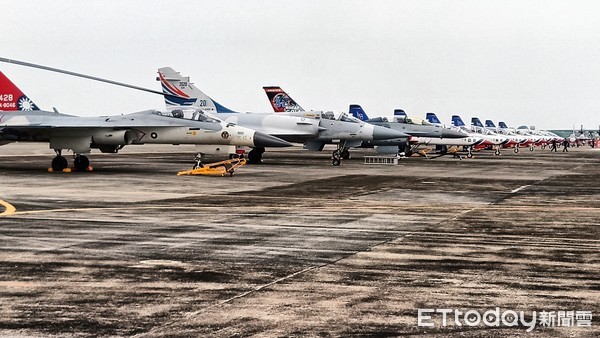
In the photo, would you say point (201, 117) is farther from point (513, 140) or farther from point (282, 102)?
point (513, 140)

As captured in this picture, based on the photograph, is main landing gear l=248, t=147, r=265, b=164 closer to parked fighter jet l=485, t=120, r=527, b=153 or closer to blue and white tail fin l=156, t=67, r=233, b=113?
blue and white tail fin l=156, t=67, r=233, b=113

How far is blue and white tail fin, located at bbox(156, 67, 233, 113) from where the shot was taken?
44.6 metres

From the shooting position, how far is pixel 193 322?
5.93 metres

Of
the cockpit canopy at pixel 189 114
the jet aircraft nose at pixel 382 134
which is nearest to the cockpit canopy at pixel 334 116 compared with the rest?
the jet aircraft nose at pixel 382 134

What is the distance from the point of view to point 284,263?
28.0 feet

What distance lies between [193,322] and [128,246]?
12.9ft

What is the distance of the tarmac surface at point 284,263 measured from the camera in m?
6.01

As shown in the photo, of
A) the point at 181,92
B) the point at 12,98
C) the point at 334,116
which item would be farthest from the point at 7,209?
the point at 181,92

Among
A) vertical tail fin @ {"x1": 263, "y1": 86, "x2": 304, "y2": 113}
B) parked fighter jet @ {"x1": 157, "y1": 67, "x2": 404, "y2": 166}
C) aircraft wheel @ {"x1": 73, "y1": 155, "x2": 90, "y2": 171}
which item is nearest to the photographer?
aircraft wheel @ {"x1": 73, "y1": 155, "x2": 90, "y2": 171}

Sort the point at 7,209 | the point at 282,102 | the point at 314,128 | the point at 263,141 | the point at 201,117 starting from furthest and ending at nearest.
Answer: the point at 282,102, the point at 314,128, the point at 263,141, the point at 201,117, the point at 7,209

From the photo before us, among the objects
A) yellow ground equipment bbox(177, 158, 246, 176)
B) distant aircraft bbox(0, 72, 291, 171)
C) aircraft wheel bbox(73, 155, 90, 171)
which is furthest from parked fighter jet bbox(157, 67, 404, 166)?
aircraft wheel bbox(73, 155, 90, 171)

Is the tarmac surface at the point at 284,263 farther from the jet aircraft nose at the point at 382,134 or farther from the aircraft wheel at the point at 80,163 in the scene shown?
the jet aircraft nose at the point at 382,134

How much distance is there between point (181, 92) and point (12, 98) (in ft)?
59.0

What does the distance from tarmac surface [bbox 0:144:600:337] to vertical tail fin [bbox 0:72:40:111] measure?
1158 cm
